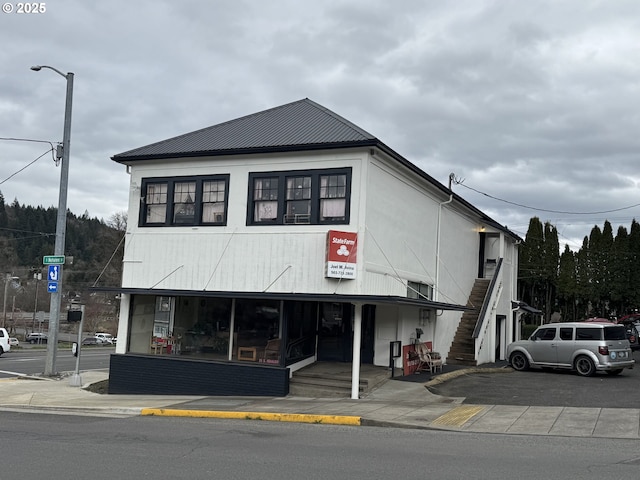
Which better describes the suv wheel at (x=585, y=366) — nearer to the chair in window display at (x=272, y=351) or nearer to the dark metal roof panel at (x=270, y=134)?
the chair in window display at (x=272, y=351)

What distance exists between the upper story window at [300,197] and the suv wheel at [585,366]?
9.76 meters

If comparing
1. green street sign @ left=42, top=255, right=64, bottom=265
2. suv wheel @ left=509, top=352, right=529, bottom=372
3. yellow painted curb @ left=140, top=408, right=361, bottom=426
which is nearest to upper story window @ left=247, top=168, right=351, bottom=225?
yellow painted curb @ left=140, top=408, right=361, bottom=426

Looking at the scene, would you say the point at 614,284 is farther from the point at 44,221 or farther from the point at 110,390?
the point at 44,221

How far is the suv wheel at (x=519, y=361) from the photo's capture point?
912 inches

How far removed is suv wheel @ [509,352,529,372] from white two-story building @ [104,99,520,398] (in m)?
4.34

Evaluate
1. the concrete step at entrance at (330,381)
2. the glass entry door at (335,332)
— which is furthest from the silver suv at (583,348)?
the glass entry door at (335,332)

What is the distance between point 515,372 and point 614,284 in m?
24.6

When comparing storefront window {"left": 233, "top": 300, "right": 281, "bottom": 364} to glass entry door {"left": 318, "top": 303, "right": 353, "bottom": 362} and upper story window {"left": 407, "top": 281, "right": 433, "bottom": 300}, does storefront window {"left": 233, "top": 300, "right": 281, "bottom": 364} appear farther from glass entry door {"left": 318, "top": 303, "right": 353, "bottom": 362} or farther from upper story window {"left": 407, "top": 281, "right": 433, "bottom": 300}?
upper story window {"left": 407, "top": 281, "right": 433, "bottom": 300}

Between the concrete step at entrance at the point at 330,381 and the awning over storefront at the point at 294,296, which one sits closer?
the awning over storefront at the point at 294,296

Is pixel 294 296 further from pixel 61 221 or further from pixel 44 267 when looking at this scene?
pixel 44 267

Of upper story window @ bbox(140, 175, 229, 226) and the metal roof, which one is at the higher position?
the metal roof

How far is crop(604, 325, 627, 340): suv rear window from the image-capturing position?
20922 mm

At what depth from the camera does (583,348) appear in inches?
835

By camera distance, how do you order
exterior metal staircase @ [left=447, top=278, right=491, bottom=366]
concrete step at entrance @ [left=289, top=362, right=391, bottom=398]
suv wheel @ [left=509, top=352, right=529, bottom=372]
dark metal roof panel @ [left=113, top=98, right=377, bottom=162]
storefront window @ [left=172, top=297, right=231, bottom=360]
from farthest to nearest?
exterior metal staircase @ [left=447, top=278, right=491, bottom=366] < suv wheel @ [left=509, top=352, right=529, bottom=372] < storefront window @ [left=172, top=297, right=231, bottom=360] < dark metal roof panel @ [left=113, top=98, right=377, bottom=162] < concrete step at entrance @ [left=289, top=362, right=391, bottom=398]
